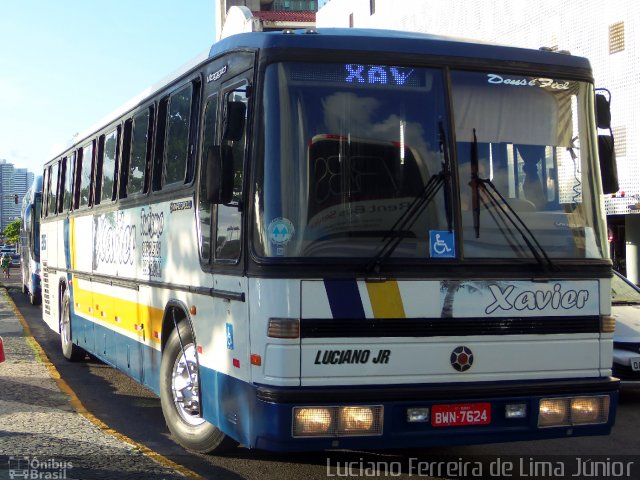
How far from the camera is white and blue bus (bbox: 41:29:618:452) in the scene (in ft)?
19.3

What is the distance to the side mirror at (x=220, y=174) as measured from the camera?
242 inches

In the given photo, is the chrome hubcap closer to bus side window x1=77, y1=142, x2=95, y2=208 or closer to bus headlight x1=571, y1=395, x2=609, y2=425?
bus headlight x1=571, y1=395, x2=609, y2=425

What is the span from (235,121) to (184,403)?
8.67 ft

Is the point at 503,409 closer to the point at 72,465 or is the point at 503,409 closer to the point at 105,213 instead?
the point at 72,465

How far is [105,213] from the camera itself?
35.4 ft

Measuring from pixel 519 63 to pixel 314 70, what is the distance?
1.52m

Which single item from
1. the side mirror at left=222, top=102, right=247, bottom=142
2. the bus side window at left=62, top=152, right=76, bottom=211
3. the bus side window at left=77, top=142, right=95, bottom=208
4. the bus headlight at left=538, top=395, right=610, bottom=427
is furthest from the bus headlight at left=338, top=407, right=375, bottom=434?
the bus side window at left=62, top=152, right=76, bottom=211

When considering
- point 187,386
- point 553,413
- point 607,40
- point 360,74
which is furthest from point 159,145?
point 607,40

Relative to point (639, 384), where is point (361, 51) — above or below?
above

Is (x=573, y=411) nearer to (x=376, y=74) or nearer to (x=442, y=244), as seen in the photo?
(x=442, y=244)

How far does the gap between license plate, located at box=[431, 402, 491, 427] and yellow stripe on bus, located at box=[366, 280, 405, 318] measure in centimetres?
67

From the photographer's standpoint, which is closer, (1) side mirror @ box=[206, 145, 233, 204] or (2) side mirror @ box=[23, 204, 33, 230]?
(1) side mirror @ box=[206, 145, 233, 204]

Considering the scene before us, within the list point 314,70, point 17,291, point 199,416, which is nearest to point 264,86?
point 314,70

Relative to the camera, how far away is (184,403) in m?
7.69
